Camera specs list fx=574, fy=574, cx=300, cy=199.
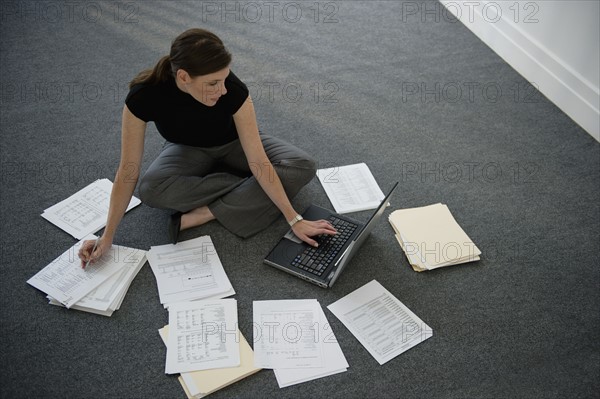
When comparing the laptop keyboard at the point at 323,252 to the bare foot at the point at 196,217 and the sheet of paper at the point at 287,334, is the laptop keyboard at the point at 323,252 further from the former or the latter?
the bare foot at the point at 196,217

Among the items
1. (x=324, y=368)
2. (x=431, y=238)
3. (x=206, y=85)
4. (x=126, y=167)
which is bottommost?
(x=324, y=368)

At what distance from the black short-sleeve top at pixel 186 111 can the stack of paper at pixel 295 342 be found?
0.69 m

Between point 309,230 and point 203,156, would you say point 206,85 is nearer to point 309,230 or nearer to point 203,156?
point 203,156

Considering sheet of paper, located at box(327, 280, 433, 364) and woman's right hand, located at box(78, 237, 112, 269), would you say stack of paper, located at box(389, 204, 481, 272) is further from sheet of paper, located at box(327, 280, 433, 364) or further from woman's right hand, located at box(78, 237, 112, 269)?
woman's right hand, located at box(78, 237, 112, 269)

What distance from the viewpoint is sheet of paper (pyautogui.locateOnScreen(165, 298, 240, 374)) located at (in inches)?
74.0

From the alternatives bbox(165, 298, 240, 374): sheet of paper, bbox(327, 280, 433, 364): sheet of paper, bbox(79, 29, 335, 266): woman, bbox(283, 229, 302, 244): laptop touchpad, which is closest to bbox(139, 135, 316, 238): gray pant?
bbox(79, 29, 335, 266): woman

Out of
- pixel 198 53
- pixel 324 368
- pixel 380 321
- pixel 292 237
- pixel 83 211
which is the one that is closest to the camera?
pixel 198 53

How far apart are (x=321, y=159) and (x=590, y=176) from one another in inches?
48.8

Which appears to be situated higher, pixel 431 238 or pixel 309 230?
pixel 309 230

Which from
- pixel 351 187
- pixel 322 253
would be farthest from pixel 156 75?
pixel 351 187

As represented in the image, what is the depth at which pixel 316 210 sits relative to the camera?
7.91ft

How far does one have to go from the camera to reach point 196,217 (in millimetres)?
2322

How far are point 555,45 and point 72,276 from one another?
8.53 feet

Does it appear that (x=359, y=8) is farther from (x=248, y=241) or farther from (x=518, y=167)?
(x=248, y=241)
